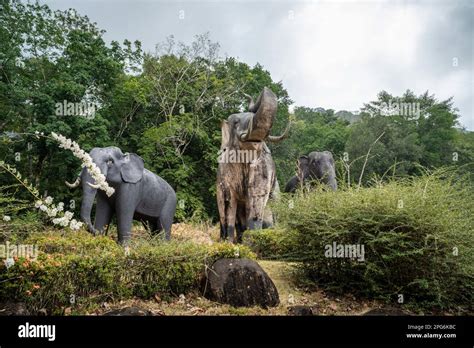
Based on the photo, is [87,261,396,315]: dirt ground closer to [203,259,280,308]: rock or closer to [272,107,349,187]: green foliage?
[203,259,280,308]: rock

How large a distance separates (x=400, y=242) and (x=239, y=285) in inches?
103

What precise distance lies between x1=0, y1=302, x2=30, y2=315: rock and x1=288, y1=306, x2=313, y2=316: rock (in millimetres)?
3414

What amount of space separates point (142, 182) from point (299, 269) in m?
3.76

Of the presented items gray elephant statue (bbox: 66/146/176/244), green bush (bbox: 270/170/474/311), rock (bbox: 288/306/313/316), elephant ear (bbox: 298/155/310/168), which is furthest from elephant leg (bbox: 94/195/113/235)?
elephant ear (bbox: 298/155/310/168)

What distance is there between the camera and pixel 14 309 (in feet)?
16.8

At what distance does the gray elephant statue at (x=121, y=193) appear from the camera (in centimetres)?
845

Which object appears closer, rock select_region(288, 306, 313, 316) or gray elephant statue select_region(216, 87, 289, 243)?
rock select_region(288, 306, 313, 316)

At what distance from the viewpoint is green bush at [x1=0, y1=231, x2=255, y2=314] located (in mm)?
5320

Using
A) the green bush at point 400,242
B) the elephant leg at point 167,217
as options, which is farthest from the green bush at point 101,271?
the elephant leg at point 167,217

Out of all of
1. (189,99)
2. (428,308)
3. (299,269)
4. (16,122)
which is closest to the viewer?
(428,308)

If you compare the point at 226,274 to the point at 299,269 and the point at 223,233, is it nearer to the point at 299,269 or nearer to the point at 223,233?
the point at 299,269

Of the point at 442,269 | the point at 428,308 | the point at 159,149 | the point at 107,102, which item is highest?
the point at 107,102

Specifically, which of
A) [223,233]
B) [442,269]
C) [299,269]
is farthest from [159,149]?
[442,269]

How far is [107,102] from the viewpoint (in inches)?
902
